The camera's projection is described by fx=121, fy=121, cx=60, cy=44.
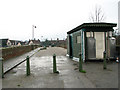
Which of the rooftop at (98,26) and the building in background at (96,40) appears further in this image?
the building in background at (96,40)

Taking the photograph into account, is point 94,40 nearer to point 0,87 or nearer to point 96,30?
point 96,30

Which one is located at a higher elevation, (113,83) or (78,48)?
(78,48)

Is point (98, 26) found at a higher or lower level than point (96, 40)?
higher

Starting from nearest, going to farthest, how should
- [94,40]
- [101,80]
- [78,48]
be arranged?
[101,80]
[94,40]
[78,48]

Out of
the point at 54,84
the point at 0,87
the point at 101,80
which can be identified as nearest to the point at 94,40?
the point at 101,80

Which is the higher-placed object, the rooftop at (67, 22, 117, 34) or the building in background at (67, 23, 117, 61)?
the rooftop at (67, 22, 117, 34)

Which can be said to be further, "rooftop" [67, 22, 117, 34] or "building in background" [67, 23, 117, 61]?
"building in background" [67, 23, 117, 61]

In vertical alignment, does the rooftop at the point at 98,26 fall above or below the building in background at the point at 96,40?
above

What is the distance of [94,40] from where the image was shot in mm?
10469

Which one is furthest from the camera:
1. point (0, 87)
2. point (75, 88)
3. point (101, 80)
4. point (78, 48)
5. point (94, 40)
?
point (78, 48)

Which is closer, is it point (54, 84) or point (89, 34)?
point (54, 84)

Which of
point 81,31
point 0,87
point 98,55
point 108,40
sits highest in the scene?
point 81,31

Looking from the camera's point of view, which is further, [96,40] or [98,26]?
[96,40]

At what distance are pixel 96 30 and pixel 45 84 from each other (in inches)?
285
